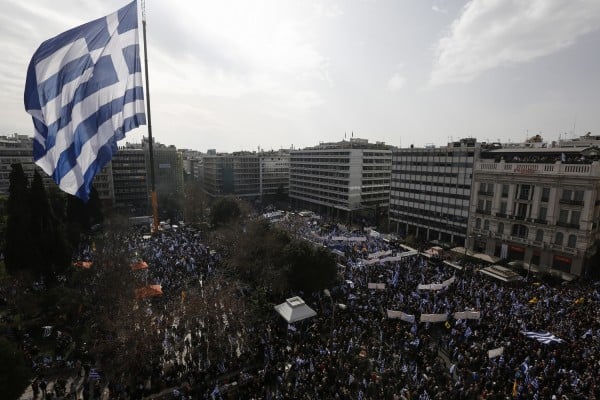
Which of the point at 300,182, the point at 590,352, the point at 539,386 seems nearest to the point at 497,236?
the point at 590,352

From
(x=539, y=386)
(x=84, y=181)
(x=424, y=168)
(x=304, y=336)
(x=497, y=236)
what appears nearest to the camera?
(x=84, y=181)

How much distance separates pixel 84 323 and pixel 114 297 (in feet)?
9.48

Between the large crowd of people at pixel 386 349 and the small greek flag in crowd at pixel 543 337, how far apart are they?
7 cm

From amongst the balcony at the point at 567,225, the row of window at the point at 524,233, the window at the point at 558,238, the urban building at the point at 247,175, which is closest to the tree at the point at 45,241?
the row of window at the point at 524,233

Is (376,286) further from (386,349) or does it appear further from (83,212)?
(83,212)

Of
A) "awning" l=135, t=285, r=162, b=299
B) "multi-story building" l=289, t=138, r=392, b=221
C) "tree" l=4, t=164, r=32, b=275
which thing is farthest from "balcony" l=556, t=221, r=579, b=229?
"tree" l=4, t=164, r=32, b=275

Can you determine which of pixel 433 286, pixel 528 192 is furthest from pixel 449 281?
pixel 528 192

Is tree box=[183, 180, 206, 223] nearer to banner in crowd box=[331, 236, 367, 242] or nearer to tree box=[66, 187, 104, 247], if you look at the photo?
tree box=[66, 187, 104, 247]

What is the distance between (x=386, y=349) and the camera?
22891mm

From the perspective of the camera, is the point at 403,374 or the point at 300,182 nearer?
the point at 403,374

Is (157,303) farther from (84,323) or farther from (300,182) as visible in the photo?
(300,182)

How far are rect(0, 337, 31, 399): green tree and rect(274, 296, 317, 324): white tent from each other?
51.1 feet

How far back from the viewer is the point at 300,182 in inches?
4045

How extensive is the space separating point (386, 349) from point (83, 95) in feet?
75.5
